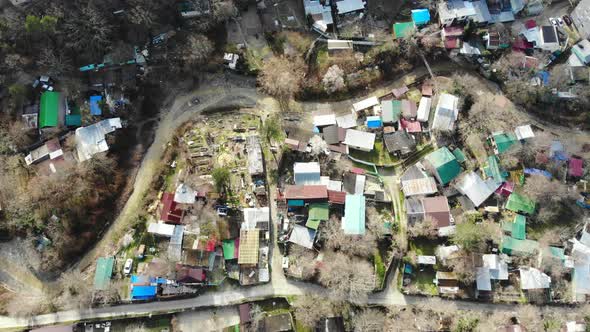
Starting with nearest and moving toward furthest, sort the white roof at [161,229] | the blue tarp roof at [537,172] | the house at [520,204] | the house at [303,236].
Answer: the white roof at [161,229]
the house at [303,236]
the house at [520,204]
the blue tarp roof at [537,172]

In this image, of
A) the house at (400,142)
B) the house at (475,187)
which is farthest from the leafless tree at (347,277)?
the house at (475,187)

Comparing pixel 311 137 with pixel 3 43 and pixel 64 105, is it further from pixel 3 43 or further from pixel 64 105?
pixel 3 43

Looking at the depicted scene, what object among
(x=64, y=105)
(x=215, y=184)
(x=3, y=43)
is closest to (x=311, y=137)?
(x=215, y=184)

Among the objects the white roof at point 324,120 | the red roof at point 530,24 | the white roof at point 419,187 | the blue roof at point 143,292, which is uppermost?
the red roof at point 530,24

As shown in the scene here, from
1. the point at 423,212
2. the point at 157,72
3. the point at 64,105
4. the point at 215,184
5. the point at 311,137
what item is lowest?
the point at 423,212

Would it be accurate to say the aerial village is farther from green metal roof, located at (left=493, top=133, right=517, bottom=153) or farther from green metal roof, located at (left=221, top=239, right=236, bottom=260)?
green metal roof, located at (left=221, top=239, right=236, bottom=260)

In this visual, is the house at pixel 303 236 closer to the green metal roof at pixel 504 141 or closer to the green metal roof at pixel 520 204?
the green metal roof at pixel 520 204
